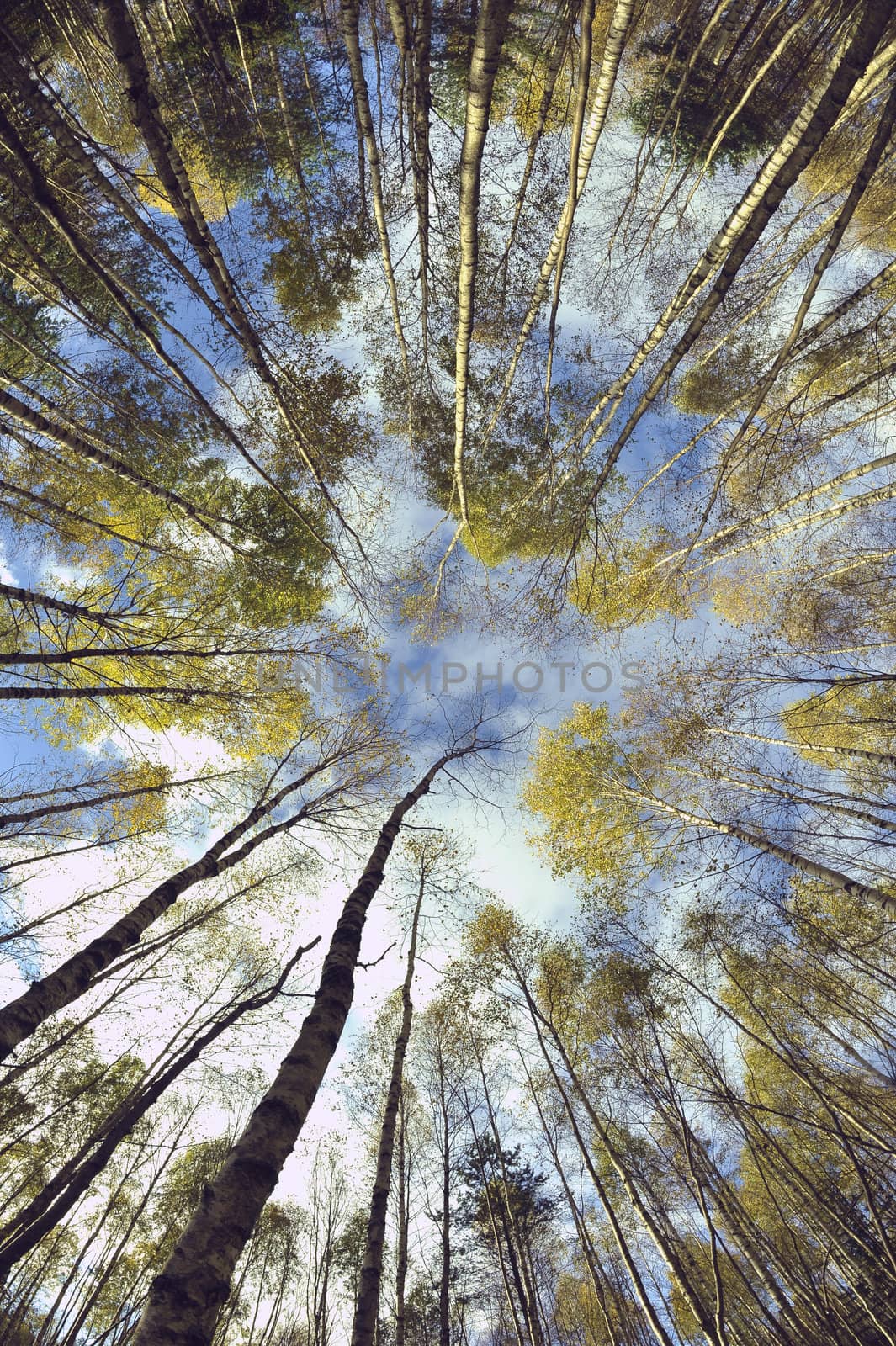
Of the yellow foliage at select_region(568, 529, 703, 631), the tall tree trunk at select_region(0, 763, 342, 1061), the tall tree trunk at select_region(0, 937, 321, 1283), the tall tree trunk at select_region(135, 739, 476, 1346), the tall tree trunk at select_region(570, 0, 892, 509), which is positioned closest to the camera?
the tall tree trunk at select_region(135, 739, 476, 1346)

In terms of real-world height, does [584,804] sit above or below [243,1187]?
above

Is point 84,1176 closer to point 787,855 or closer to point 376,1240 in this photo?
point 376,1240

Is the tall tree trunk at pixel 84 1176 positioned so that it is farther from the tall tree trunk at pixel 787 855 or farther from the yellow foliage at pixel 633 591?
the yellow foliage at pixel 633 591

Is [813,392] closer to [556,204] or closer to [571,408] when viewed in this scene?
[571,408]

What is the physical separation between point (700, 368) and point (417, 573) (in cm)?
685

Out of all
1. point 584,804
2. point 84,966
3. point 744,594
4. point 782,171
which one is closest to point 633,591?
point 744,594

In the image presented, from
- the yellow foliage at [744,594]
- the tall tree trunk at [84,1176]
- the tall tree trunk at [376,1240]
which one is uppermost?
the yellow foliage at [744,594]

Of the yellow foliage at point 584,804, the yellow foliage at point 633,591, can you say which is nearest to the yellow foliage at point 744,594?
the yellow foliage at point 633,591

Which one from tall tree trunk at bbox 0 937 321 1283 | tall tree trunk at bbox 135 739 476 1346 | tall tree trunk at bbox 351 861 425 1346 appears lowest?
tall tree trunk at bbox 135 739 476 1346

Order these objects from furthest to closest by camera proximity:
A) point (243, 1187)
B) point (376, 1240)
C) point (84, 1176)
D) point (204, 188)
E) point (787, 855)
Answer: point (204, 188) < point (787, 855) < point (376, 1240) < point (84, 1176) < point (243, 1187)

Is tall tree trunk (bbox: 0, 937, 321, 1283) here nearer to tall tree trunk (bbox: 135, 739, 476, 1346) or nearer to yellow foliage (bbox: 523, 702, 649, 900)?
tall tree trunk (bbox: 135, 739, 476, 1346)

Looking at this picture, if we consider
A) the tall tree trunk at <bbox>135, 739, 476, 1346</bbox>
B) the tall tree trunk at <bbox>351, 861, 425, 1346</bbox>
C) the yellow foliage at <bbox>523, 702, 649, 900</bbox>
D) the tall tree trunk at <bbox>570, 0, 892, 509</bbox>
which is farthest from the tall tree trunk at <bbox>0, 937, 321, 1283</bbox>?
the yellow foliage at <bbox>523, 702, 649, 900</bbox>

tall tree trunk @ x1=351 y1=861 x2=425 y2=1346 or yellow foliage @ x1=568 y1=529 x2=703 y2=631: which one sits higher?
yellow foliage @ x1=568 y1=529 x2=703 y2=631

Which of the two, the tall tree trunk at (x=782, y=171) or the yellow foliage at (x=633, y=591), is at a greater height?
the yellow foliage at (x=633, y=591)
